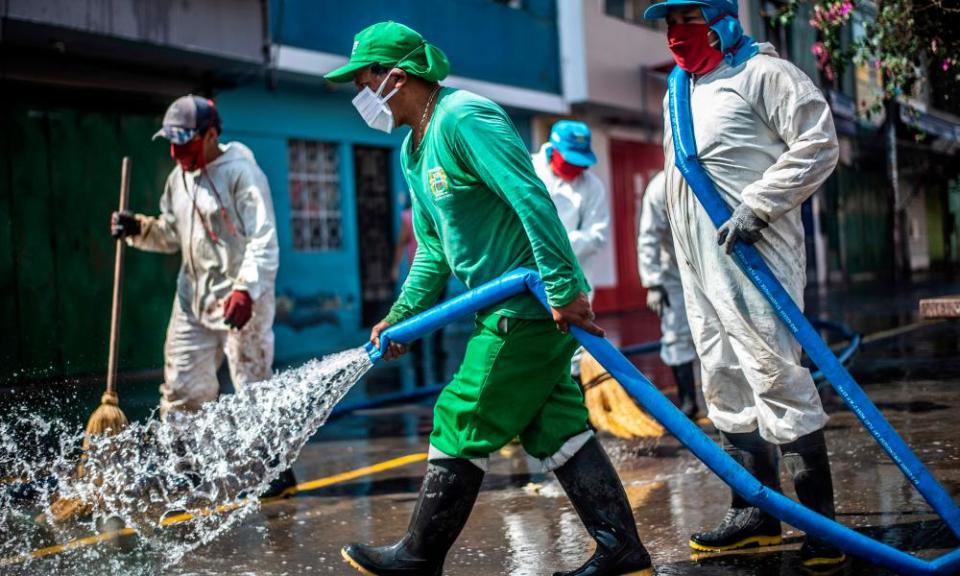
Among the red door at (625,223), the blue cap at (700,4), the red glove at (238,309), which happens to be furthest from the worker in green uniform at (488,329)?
the red door at (625,223)

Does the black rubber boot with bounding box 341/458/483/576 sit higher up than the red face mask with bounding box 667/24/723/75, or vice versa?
the red face mask with bounding box 667/24/723/75

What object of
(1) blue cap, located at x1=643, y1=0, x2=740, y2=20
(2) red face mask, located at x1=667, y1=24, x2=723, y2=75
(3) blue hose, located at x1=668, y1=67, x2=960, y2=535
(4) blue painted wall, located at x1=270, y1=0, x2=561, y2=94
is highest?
(4) blue painted wall, located at x1=270, y1=0, x2=561, y2=94

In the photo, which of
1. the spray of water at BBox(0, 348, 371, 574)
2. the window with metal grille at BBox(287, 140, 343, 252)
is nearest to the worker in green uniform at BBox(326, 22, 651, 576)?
the spray of water at BBox(0, 348, 371, 574)

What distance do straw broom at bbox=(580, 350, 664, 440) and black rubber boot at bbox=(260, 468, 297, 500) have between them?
1982mm

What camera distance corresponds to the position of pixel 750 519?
390cm

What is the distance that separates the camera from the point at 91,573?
13.4 ft

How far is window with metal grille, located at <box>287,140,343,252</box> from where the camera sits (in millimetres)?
14312

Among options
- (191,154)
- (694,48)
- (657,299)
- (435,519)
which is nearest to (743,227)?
(694,48)

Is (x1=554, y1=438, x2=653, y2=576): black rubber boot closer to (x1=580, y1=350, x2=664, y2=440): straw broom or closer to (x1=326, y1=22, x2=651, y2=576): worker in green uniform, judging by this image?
(x1=326, y1=22, x2=651, y2=576): worker in green uniform

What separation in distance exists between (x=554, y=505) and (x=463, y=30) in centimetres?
1328

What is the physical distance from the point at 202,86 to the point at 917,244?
29669 mm

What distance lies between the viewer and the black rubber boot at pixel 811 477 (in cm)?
364

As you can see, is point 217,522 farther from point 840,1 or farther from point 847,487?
point 840,1

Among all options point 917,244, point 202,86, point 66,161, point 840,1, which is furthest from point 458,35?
point 917,244
